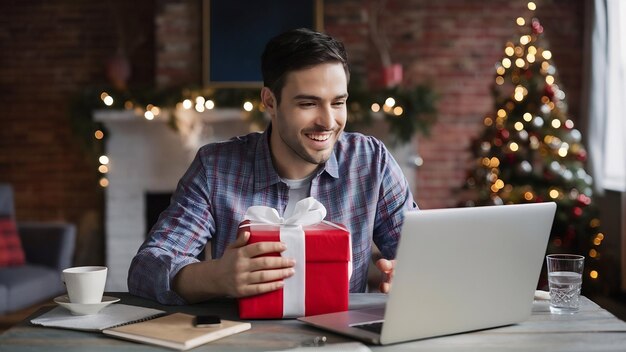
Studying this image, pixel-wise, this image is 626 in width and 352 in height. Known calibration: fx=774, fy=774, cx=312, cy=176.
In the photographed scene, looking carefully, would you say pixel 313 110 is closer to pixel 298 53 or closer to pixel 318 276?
pixel 298 53

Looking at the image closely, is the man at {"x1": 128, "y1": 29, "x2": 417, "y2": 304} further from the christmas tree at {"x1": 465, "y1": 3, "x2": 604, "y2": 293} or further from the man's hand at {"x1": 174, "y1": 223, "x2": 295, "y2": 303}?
the christmas tree at {"x1": 465, "y1": 3, "x2": 604, "y2": 293}

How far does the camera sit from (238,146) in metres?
1.95

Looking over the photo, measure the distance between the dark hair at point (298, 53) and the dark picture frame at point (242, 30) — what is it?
10.1ft

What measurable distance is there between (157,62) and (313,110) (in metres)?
3.44

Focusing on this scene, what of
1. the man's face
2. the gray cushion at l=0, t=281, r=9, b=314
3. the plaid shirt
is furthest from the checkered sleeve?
the gray cushion at l=0, t=281, r=9, b=314

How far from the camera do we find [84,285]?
142 cm

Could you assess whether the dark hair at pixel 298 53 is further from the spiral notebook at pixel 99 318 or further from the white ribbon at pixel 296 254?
the spiral notebook at pixel 99 318

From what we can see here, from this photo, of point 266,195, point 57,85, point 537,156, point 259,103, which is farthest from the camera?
point 57,85

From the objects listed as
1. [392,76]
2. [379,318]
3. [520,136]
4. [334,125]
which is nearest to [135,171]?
[392,76]

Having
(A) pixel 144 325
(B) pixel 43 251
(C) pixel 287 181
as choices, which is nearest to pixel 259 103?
(B) pixel 43 251

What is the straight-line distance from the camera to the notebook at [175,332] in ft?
4.02

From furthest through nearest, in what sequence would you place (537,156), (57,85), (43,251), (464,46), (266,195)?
1. (57,85)
2. (464,46)
3. (537,156)
4. (43,251)
5. (266,195)

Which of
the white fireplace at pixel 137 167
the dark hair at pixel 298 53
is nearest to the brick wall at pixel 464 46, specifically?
the white fireplace at pixel 137 167

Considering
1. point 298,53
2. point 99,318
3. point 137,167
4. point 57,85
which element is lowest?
point 99,318
